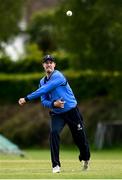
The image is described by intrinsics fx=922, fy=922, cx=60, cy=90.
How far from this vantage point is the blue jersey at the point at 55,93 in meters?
16.9

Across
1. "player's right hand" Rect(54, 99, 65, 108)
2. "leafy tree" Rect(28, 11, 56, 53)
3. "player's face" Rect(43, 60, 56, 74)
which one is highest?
"leafy tree" Rect(28, 11, 56, 53)

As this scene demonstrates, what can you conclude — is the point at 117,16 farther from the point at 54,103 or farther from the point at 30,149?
the point at 54,103

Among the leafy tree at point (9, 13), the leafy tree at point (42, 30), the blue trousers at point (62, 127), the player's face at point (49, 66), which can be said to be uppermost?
the leafy tree at point (42, 30)

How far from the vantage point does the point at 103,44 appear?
32.5m

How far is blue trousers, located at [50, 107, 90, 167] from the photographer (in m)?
17.0

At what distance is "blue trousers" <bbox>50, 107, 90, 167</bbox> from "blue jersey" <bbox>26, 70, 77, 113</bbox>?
13 centimetres

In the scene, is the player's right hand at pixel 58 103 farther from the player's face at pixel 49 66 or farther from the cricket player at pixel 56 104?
the player's face at pixel 49 66

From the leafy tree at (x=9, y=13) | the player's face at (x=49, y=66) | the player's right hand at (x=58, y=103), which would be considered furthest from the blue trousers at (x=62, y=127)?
the leafy tree at (x=9, y=13)

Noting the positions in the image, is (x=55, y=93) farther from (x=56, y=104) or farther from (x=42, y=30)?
(x=42, y=30)

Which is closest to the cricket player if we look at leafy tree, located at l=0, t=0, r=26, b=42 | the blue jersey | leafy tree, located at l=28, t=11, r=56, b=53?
the blue jersey

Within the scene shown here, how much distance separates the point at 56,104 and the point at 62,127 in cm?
55

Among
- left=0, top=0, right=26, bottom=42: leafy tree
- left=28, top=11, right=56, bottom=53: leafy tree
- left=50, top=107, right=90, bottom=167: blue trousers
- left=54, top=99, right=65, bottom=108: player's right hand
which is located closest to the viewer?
left=54, top=99, right=65, bottom=108: player's right hand

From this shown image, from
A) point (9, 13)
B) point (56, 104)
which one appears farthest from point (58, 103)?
point (9, 13)

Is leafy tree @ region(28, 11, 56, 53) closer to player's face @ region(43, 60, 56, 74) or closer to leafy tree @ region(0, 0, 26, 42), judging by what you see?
leafy tree @ region(0, 0, 26, 42)
